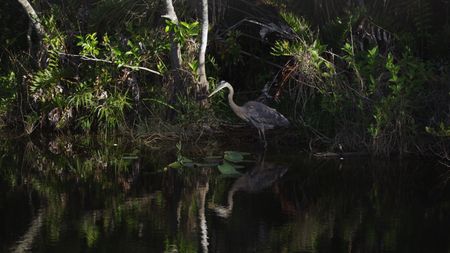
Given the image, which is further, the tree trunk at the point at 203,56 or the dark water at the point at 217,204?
the tree trunk at the point at 203,56

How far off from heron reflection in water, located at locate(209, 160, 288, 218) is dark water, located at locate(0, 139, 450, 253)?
0.6 inches

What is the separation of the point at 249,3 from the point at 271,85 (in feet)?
5.88

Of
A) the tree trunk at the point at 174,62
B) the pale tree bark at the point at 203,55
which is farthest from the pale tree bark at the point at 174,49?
the pale tree bark at the point at 203,55

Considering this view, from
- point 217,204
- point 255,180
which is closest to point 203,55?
point 255,180

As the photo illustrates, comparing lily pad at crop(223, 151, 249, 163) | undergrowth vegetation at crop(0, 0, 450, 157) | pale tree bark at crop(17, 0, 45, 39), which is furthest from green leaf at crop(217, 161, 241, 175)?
pale tree bark at crop(17, 0, 45, 39)

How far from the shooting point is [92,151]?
13750 millimetres

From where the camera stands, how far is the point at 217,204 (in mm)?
9461

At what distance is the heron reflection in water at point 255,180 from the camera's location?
9.31m

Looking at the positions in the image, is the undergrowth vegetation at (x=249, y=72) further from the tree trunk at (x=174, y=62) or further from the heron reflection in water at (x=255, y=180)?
the heron reflection in water at (x=255, y=180)

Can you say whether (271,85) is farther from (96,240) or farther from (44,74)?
(96,240)

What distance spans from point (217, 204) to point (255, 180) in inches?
65.0

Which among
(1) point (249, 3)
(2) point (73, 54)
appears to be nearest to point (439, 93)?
(1) point (249, 3)

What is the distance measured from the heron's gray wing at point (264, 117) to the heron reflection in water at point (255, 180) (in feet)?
5.36

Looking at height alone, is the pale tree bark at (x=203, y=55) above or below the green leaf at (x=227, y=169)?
above
